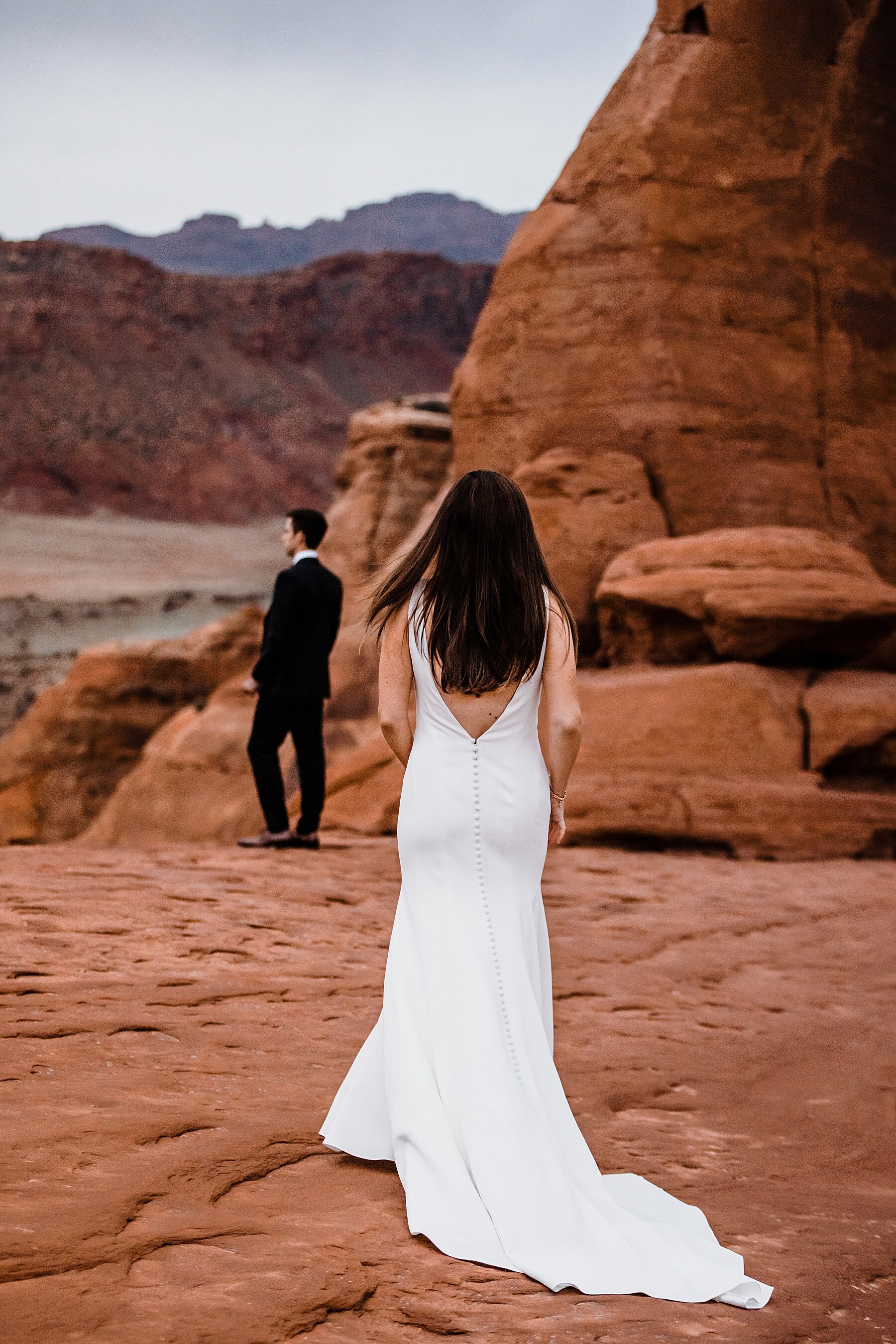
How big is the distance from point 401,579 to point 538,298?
8.31 meters

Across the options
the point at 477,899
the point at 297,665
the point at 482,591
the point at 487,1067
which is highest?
the point at 482,591

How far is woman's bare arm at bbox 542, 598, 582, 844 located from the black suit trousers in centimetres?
376

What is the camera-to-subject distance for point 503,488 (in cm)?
275

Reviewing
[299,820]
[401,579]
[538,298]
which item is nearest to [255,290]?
[538,298]

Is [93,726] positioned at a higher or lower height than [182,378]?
lower

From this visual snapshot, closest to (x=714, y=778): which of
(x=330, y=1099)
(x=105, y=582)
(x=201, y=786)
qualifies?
(x=330, y=1099)

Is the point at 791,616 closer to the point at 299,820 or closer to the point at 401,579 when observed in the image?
the point at 299,820

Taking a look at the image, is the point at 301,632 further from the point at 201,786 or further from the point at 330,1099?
A: the point at 201,786

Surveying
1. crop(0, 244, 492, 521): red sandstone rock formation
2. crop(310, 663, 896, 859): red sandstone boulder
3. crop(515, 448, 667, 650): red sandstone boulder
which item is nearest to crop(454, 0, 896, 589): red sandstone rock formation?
crop(515, 448, 667, 650): red sandstone boulder

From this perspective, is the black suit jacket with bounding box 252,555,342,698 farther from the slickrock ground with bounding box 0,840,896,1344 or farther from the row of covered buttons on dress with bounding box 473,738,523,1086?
the row of covered buttons on dress with bounding box 473,738,523,1086

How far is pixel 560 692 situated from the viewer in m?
2.82

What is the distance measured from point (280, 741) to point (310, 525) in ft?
4.06

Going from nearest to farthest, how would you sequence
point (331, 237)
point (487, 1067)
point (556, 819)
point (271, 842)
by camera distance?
point (487, 1067), point (556, 819), point (271, 842), point (331, 237)

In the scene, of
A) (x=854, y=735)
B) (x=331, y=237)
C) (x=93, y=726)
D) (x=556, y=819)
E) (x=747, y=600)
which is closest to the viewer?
(x=556, y=819)
